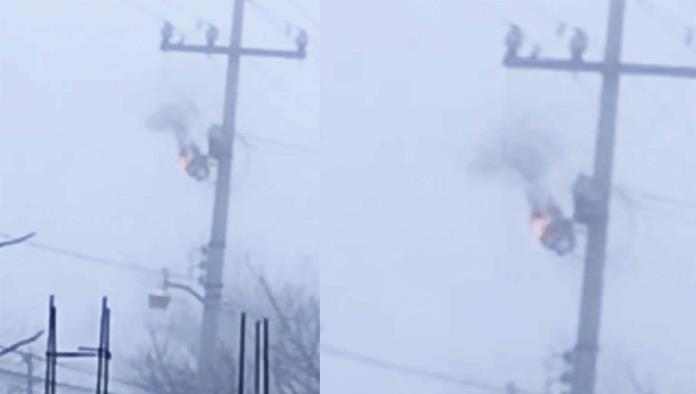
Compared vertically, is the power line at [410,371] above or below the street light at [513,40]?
below

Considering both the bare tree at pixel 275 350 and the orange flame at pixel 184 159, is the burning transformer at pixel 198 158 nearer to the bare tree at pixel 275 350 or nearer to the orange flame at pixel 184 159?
the orange flame at pixel 184 159

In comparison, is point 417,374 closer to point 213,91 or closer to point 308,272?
point 308,272

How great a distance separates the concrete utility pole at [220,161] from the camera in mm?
2162

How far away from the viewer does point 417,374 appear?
81.4 inches

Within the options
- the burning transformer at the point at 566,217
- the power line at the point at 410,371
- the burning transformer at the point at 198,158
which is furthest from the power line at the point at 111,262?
the burning transformer at the point at 566,217

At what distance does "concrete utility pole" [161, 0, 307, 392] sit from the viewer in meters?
2.16

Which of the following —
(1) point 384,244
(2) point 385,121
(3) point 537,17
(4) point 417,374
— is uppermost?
(3) point 537,17

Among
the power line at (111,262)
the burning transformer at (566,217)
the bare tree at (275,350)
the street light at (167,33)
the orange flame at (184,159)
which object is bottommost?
the bare tree at (275,350)

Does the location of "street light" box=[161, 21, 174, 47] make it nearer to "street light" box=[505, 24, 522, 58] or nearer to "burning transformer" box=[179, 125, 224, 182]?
"burning transformer" box=[179, 125, 224, 182]

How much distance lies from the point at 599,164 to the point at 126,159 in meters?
0.76

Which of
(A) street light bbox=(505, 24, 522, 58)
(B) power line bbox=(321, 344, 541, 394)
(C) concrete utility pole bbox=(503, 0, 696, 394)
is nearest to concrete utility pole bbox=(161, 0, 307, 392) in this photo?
(B) power line bbox=(321, 344, 541, 394)

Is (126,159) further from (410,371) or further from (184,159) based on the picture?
(410,371)

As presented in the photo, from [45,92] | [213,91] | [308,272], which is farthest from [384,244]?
[45,92]

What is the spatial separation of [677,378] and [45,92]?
3.58ft
